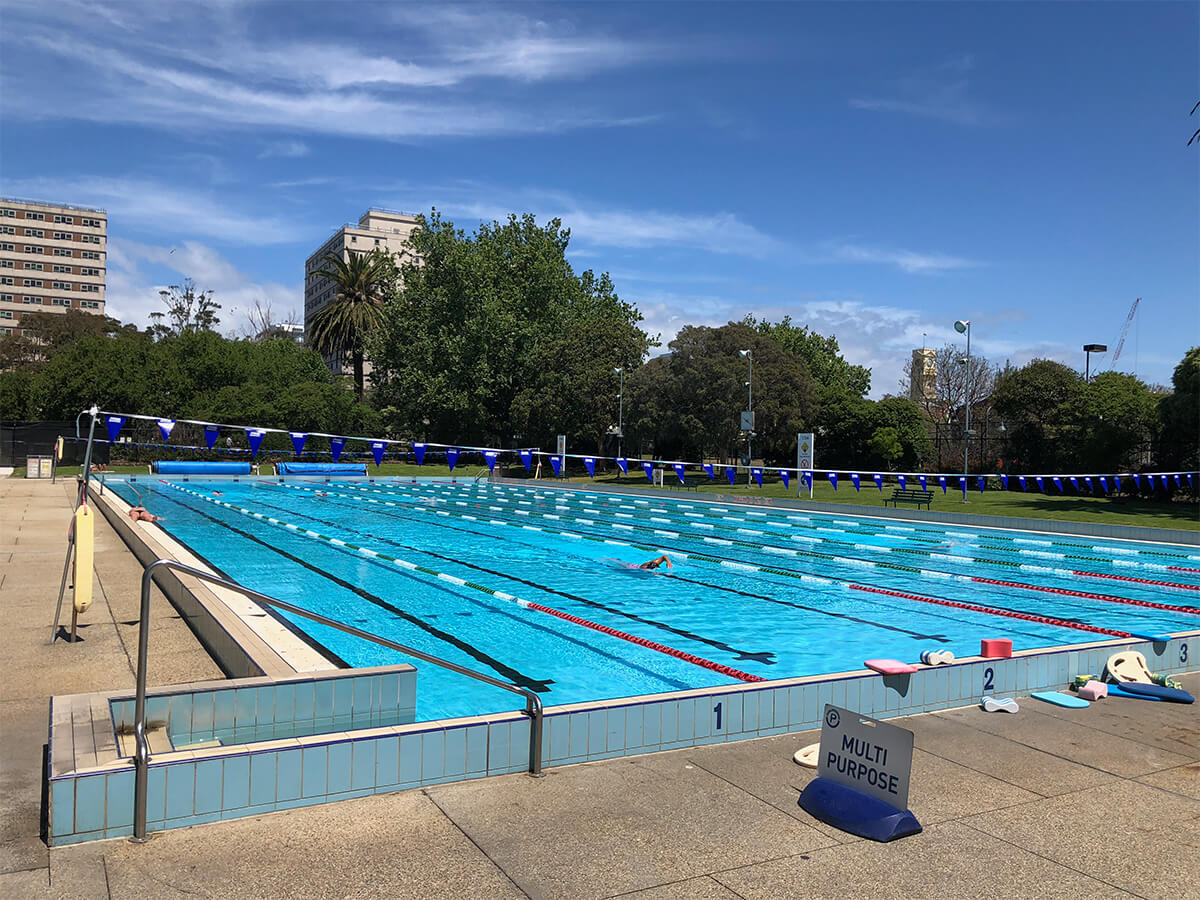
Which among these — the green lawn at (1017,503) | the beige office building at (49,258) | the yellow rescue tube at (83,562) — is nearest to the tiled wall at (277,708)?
the yellow rescue tube at (83,562)

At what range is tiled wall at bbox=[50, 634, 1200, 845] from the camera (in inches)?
156

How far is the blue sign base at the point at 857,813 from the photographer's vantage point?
4.12m

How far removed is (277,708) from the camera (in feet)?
16.8

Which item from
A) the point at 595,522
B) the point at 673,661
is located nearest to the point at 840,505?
the point at 595,522

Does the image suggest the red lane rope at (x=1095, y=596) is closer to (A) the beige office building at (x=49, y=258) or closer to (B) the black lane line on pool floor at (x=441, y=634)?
(B) the black lane line on pool floor at (x=441, y=634)

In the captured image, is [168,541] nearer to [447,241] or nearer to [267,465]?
[267,465]

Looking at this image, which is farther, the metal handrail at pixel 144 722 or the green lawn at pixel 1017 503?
the green lawn at pixel 1017 503

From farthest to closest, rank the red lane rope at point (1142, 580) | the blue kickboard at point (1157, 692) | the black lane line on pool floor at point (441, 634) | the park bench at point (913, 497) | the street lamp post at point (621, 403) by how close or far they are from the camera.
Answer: the street lamp post at point (621, 403)
the park bench at point (913, 497)
the red lane rope at point (1142, 580)
the black lane line on pool floor at point (441, 634)
the blue kickboard at point (1157, 692)

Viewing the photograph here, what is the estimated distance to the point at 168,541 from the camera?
1421 centimetres

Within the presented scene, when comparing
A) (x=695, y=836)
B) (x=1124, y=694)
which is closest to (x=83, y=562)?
(x=695, y=836)

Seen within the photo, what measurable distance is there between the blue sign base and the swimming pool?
157 inches

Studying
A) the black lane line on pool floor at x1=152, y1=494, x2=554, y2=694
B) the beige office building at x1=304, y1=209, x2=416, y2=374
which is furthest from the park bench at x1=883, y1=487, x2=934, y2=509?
the beige office building at x1=304, y1=209, x2=416, y2=374

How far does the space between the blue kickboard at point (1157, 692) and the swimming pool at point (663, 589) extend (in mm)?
3006

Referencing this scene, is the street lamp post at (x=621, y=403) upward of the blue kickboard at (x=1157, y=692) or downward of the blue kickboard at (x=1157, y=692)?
upward
